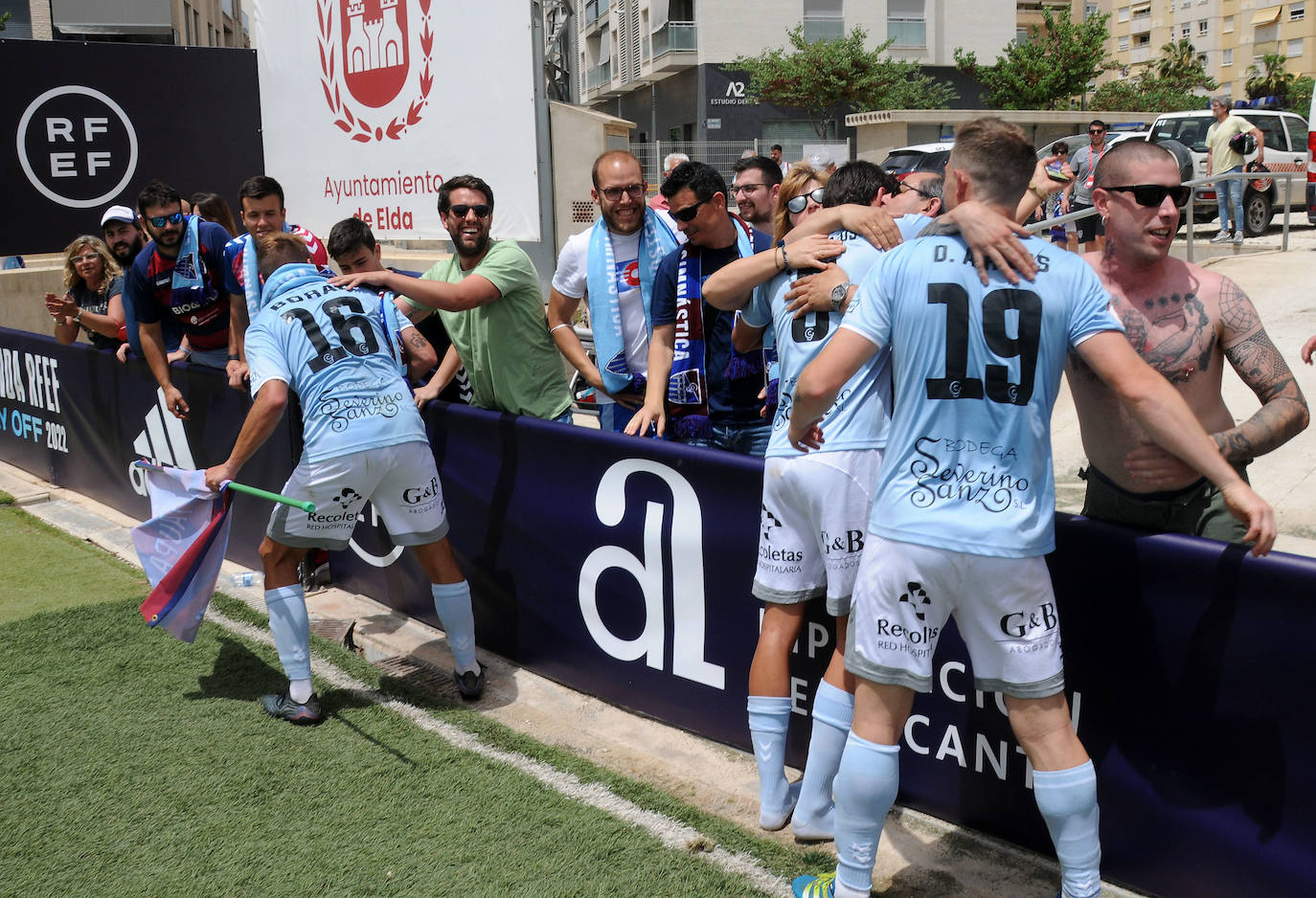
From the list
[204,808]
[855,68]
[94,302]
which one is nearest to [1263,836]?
[204,808]

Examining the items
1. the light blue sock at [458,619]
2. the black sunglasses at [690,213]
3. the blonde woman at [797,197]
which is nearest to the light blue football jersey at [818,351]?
the blonde woman at [797,197]

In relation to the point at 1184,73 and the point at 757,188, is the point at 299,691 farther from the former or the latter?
the point at 1184,73

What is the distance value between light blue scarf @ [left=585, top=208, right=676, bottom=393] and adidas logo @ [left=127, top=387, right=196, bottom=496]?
129 inches

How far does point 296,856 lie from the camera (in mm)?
3494

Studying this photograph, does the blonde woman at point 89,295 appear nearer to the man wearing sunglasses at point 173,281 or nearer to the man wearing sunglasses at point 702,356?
the man wearing sunglasses at point 173,281

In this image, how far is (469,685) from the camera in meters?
4.68

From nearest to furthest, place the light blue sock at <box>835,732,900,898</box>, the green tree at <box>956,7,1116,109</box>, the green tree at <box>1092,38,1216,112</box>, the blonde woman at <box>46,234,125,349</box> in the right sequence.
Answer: the light blue sock at <box>835,732,900,898</box>
the blonde woman at <box>46,234,125,349</box>
the green tree at <box>956,7,1116,109</box>
the green tree at <box>1092,38,1216,112</box>

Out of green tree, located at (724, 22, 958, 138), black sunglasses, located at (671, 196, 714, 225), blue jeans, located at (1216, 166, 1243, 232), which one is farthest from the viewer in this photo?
green tree, located at (724, 22, 958, 138)

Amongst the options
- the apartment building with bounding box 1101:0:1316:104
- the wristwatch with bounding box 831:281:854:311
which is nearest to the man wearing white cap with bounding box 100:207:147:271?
the wristwatch with bounding box 831:281:854:311

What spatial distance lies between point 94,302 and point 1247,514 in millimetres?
8089

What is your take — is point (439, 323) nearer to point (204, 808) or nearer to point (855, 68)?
point (204, 808)

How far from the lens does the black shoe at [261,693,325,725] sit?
14.6 ft

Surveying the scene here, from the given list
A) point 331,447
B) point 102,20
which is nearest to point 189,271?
point 331,447

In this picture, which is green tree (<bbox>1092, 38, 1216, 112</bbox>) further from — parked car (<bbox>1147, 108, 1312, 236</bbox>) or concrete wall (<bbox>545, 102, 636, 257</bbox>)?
concrete wall (<bbox>545, 102, 636, 257</bbox>)
